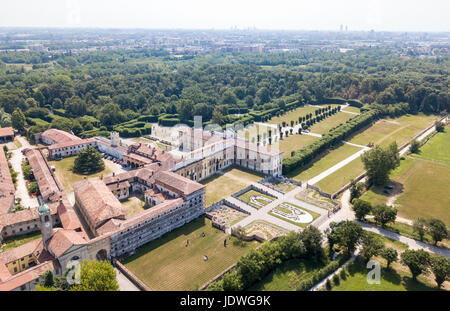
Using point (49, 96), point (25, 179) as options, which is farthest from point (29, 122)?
point (25, 179)

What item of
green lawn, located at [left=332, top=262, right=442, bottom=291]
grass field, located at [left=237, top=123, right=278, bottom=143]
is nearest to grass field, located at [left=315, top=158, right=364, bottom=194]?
green lawn, located at [left=332, top=262, right=442, bottom=291]

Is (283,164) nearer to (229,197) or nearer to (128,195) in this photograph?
(229,197)

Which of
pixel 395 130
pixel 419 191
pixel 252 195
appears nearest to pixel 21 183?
pixel 252 195

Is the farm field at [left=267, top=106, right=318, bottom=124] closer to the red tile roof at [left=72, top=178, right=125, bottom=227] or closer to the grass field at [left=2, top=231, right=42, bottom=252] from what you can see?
the red tile roof at [left=72, top=178, right=125, bottom=227]

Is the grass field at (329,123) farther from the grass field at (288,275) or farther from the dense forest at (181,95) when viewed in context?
the grass field at (288,275)

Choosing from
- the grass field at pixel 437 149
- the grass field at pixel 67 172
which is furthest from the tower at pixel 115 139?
the grass field at pixel 437 149

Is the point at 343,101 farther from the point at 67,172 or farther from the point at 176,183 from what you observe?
the point at 67,172
